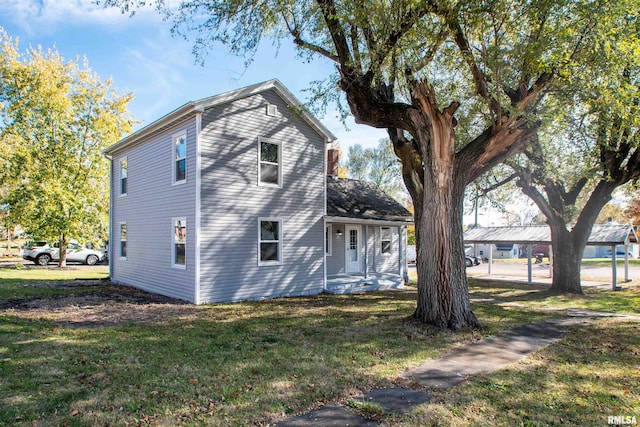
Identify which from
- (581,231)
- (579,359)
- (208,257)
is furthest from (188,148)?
(581,231)

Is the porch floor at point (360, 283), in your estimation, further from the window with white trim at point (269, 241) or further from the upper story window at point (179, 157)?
the upper story window at point (179, 157)

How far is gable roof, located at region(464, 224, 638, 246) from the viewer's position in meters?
17.0

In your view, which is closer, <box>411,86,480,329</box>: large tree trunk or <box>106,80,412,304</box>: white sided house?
<box>411,86,480,329</box>: large tree trunk

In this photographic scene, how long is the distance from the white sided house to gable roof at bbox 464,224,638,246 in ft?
28.5

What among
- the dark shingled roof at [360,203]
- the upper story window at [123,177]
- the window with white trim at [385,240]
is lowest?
the window with white trim at [385,240]

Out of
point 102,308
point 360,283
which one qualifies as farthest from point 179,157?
point 360,283

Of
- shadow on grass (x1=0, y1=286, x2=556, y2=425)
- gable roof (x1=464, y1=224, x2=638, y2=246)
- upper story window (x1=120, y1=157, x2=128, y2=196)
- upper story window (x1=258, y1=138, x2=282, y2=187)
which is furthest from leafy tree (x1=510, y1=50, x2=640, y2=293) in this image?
upper story window (x1=120, y1=157, x2=128, y2=196)

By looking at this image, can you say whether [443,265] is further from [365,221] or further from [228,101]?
[228,101]

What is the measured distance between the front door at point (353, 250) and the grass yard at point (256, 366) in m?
6.22

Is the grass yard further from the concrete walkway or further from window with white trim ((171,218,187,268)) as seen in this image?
window with white trim ((171,218,187,268))

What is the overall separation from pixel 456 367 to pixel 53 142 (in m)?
23.1

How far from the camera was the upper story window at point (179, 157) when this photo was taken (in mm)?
11539

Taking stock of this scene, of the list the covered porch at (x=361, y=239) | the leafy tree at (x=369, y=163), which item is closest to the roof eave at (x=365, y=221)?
the covered porch at (x=361, y=239)

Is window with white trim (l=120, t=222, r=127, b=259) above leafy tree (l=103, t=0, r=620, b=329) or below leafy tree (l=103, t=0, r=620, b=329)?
below
